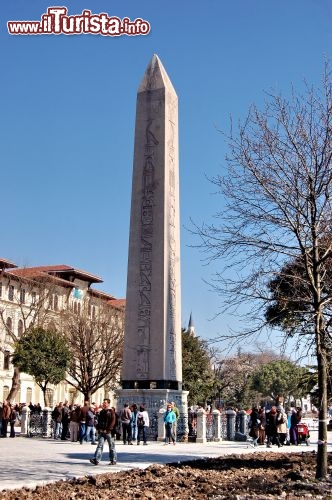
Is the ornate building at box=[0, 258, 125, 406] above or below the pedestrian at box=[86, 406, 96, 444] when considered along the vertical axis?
above

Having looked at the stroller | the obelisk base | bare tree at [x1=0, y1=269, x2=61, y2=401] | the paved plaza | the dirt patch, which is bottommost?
the dirt patch

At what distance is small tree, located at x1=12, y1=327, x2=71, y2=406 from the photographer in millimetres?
41156

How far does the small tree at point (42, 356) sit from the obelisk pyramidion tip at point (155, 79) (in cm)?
2072

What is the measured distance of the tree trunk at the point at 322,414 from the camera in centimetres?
1310

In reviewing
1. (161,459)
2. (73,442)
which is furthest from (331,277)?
(73,442)

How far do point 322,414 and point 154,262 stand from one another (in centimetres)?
1079

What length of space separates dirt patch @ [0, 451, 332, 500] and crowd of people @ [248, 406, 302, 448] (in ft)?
29.9

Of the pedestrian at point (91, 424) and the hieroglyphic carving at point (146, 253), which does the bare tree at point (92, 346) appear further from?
the hieroglyphic carving at point (146, 253)

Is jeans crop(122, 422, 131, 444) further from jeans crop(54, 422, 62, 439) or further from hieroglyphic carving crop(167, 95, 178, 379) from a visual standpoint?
jeans crop(54, 422, 62, 439)

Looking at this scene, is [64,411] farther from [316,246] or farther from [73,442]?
[316,246]

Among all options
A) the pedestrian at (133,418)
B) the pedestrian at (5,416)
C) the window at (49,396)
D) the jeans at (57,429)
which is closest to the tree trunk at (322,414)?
the pedestrian at (133,418)

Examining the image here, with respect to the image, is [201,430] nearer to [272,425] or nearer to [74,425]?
[272,425]

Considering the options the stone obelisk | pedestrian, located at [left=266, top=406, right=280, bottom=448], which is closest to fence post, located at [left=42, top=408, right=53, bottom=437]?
the stone obelisk

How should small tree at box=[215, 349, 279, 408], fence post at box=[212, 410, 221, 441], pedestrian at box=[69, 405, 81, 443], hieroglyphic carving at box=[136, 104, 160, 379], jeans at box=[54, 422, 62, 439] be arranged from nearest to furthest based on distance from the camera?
hieroglyphic carving at box=[136, 104, 160, 379], pedestrian at box=[69, 405, 81, 443], jeans at box=[54, 422, 62, 439], fence post at box=[212, 410, 221, 441], small tree at box=[215, 349, 279, 408]
